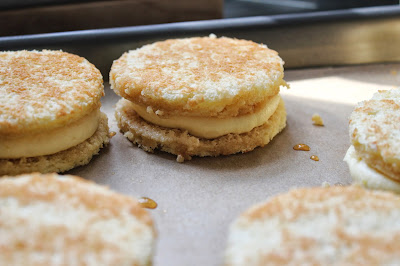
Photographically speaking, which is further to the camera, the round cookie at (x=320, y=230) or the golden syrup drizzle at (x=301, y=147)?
the golden syrup drizzle at (x=301, y=147)

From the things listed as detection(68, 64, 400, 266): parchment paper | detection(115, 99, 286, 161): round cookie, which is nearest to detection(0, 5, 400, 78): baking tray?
detection(68, 64, 400, 266): parchment paper

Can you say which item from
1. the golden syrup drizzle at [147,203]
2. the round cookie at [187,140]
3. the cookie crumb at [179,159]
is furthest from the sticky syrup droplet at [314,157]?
the golden syrup drizzle at [147,203]

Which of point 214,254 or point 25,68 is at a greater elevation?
point 25,68

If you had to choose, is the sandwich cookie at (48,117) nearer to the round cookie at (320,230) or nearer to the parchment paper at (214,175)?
the parchment paper at (214,175)

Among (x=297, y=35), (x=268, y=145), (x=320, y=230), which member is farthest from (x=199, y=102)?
(x=297, y=35)

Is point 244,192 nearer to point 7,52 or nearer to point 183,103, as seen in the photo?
point 183,103

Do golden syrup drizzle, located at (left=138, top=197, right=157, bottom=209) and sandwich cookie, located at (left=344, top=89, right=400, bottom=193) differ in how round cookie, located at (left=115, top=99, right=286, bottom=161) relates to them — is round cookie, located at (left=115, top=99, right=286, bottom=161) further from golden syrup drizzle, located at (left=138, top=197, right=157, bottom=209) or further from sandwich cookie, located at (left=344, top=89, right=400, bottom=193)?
sandwich cookie, located at (left=344, top=89, right=400, bottom=193)

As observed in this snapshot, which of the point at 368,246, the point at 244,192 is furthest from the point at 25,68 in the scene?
the point at 368,246
